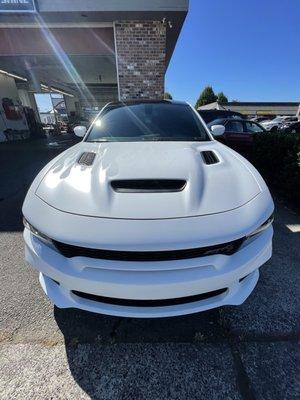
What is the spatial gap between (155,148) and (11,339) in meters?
1.83

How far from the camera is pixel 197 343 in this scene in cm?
172

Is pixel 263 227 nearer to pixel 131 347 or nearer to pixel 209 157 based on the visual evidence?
pixel 209 157

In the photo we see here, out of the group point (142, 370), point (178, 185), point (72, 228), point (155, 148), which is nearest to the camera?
point (72, 228)

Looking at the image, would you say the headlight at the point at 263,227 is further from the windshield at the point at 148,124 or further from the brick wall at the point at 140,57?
the brick wall at the point at 140,57

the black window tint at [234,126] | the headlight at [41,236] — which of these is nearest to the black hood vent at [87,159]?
the headlight at [41,236]

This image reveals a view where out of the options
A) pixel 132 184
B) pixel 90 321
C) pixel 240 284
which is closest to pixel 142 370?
pixel 90 321

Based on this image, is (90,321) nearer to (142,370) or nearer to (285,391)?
(142,370)

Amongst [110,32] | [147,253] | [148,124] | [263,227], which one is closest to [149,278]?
[147,253]

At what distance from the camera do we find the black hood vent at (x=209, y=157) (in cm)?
200

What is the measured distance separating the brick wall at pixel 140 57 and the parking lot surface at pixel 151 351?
6.26 m

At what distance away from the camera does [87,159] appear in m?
2.06

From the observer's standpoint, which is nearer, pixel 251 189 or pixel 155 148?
pixel 251 189

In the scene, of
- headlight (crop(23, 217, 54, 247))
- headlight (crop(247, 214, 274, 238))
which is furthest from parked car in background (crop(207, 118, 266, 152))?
Answer: headlight (crop(23, 217, 54, 247))

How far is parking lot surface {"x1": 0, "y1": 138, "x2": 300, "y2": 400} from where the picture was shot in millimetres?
1457
